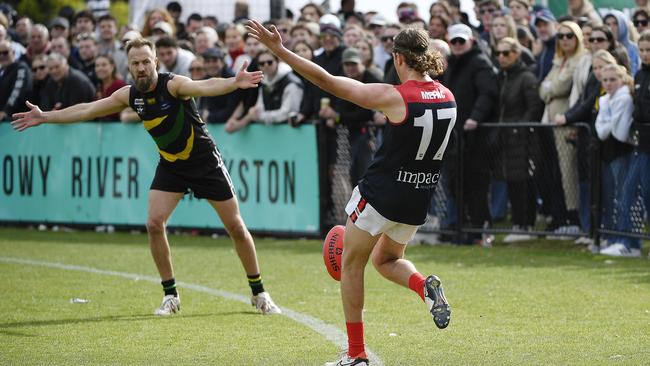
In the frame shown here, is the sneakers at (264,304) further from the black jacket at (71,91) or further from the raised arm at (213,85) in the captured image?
the black jacket at (71,91)

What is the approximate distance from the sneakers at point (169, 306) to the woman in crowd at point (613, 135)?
535 cm

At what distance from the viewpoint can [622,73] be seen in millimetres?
13469

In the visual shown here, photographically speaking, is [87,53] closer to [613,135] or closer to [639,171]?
[613,135]

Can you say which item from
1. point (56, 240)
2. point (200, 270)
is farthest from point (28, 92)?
point (200, 270)

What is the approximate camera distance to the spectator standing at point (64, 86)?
17.5 m

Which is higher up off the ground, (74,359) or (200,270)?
(74,359)

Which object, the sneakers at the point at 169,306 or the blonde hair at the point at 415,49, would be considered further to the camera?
the sneakers at the point at 169,306

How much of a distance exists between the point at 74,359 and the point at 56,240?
805 cm

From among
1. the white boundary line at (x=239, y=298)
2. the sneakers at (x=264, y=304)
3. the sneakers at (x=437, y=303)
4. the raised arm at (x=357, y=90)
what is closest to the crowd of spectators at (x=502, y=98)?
the white boundary line at (x=239, y=298)

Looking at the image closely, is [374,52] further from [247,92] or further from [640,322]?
[640,322]

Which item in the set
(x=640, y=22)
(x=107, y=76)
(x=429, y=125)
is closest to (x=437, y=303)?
(x=429, y=125)

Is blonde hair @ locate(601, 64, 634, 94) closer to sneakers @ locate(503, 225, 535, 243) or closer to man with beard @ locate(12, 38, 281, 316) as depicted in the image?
sneakers @ locate(503, 225, 535, 243)

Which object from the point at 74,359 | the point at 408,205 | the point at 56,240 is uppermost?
the point at 408,205

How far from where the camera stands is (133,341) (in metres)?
8.98
